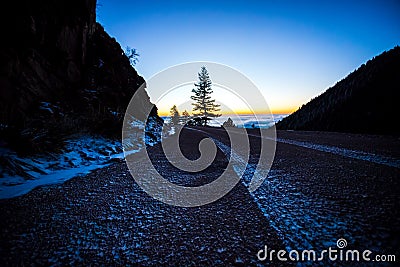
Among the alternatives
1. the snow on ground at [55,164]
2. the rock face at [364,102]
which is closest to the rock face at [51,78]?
the snow on ground at [55,164]

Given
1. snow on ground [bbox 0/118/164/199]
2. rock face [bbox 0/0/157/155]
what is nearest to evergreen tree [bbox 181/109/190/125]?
rock face [bbox 0/0/157/155]

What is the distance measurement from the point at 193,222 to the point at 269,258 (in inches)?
20.4

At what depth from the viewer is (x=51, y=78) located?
228 inches

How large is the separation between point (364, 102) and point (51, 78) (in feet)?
44.8

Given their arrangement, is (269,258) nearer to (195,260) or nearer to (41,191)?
(195,260)

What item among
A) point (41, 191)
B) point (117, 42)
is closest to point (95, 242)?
point (41, 191)

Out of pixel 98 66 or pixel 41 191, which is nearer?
pixel 41 191

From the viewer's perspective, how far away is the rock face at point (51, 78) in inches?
135

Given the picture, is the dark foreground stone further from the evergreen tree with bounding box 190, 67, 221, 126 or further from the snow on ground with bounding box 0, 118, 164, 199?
the evergreen tree with bounding box 190, 67, 221, 126

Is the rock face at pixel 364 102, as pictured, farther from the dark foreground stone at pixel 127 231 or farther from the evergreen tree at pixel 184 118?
the evergreen tree at pixel 184 118

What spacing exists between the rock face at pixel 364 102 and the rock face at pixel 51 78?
34.2 ft

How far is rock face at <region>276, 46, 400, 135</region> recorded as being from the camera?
317 inches

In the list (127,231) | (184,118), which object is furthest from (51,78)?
(184,118)

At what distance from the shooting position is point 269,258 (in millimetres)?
861
